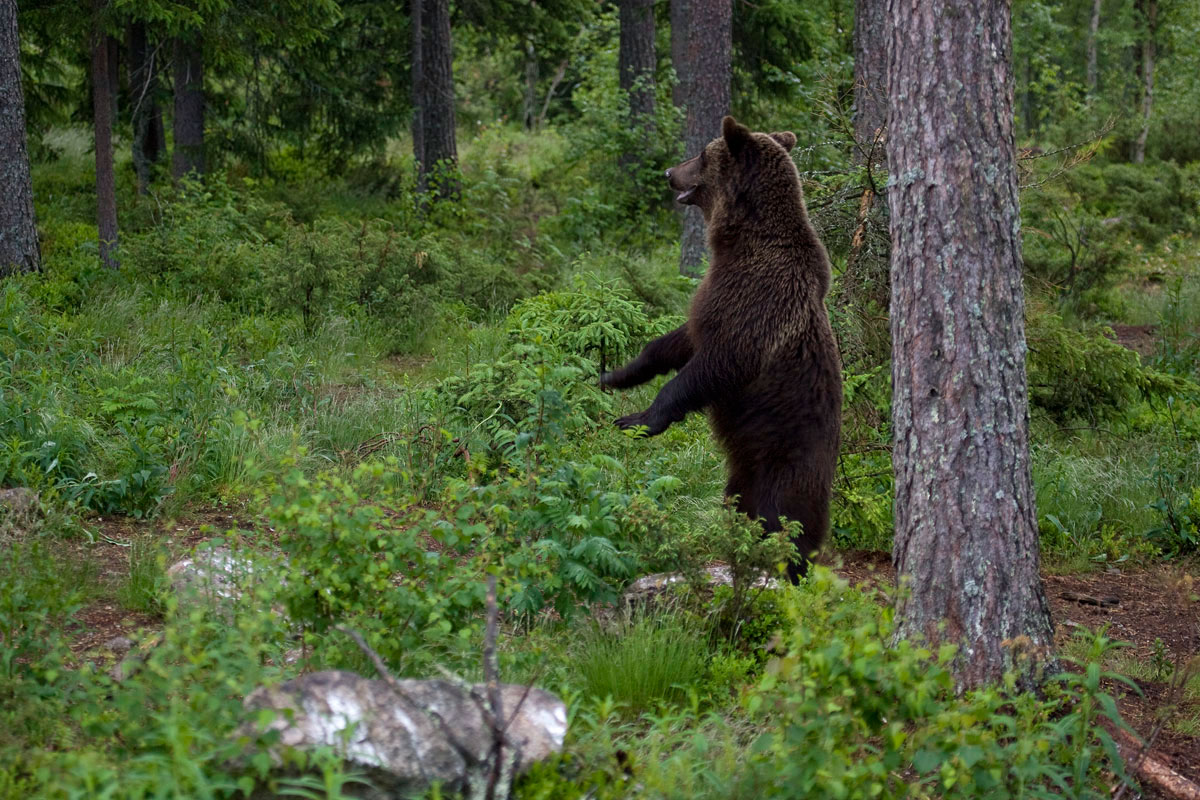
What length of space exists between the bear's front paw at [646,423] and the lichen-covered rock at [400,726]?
2745 millimetres

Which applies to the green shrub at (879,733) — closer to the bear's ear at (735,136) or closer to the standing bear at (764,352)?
the standing bear at (764,352)

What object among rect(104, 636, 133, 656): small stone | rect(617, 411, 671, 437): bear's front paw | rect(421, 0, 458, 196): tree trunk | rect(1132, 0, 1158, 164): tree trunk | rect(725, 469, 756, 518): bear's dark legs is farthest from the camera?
rect(1132, 0, 1158, 164): tree trunk

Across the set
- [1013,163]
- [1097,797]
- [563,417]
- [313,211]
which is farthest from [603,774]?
[313,211]

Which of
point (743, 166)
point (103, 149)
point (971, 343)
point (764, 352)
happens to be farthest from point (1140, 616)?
point (103, 149)

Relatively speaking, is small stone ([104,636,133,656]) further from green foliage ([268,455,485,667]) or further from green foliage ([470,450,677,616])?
green foliage ([470,450,677,616])

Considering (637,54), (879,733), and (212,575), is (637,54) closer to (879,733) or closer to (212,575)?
(212,575)

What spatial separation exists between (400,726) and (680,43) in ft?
54.2

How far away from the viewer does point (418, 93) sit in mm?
15547

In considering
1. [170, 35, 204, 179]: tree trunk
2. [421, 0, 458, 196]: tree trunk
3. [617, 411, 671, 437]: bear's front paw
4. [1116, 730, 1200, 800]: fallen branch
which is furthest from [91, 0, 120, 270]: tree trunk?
[1116, 730, 1200, 800]: fallen branch

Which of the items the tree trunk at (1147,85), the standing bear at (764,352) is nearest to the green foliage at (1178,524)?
the standing bear at (764,352)

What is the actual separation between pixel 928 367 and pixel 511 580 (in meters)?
1.87

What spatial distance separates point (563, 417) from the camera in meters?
5.07

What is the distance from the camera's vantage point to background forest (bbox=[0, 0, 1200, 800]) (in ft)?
10.9

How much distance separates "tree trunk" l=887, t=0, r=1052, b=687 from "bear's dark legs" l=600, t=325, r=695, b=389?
2.12 metres
